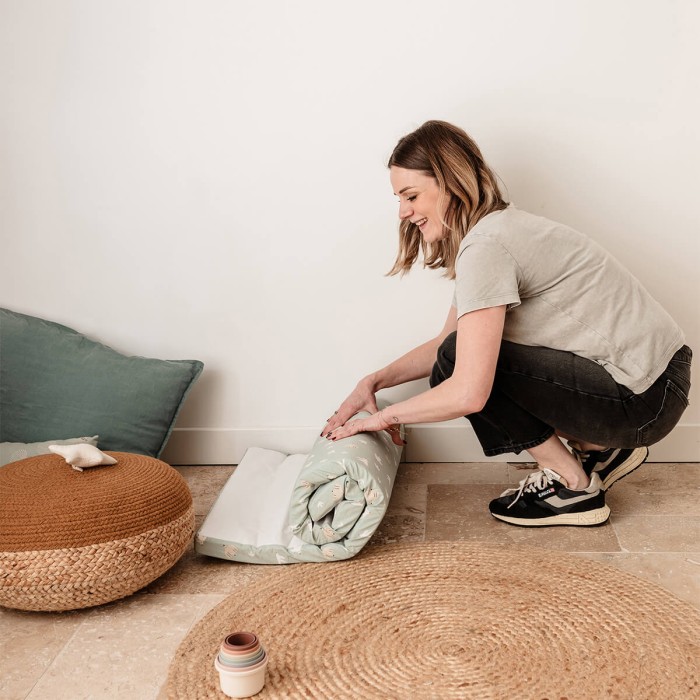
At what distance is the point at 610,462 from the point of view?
2326 millimetres

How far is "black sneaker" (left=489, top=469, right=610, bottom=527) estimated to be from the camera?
7.18 feet

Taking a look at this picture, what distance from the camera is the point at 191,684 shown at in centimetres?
155

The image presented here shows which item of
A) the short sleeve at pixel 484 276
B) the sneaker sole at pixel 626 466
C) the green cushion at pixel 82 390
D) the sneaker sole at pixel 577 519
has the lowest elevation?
the sneaker sole at pixel 577 519

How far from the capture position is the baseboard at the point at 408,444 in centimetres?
266

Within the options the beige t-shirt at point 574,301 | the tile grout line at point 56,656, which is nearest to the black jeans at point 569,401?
the beige t-shirt at point 574,301

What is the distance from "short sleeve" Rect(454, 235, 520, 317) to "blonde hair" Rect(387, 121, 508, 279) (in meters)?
0.14

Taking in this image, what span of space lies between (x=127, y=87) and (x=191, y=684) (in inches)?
70.4

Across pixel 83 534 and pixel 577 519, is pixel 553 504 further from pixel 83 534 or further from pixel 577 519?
pixel 83 534

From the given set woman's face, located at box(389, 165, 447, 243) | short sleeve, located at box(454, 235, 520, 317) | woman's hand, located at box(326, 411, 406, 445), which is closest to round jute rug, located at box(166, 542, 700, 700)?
woman's hand, located at box(326, 411, 406, 445)

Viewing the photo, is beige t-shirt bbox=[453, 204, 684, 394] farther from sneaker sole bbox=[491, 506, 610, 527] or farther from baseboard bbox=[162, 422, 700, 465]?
baseboard bbox=[162, 422, 700, 465]

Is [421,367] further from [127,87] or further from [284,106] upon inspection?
[127,87]

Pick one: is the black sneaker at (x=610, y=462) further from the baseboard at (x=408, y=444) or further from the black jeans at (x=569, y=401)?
the baseboard at (x=408, y=444)

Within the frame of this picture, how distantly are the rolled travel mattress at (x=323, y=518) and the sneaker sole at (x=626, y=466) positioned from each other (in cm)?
61

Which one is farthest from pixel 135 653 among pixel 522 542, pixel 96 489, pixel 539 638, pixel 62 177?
pixel 62 177
